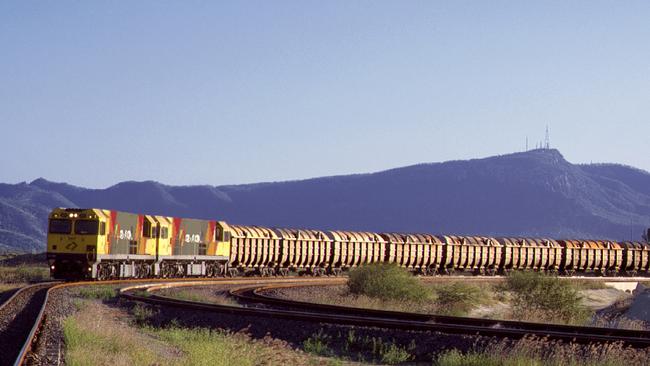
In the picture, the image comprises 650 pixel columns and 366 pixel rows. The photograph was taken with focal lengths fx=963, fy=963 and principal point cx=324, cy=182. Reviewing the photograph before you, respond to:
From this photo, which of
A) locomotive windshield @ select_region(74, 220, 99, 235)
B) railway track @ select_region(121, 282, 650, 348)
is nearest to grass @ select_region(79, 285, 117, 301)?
railway track @ select_region(121, 282, 650, 348)

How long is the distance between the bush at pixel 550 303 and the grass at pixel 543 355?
14.2 meters

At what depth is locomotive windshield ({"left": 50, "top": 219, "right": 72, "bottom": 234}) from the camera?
41875 millimetres

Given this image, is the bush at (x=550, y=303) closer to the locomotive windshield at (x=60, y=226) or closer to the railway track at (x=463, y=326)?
the railway track at (x=463, y=326)

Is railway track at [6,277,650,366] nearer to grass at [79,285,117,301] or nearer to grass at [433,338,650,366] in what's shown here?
grass at [79,285,117,301]

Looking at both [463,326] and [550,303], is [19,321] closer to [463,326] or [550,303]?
[463,326]

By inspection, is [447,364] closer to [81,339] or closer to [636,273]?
[81,339]

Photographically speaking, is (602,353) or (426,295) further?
(426,295)

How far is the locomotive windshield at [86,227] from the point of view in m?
41.1

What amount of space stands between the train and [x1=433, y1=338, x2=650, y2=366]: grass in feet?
86.9

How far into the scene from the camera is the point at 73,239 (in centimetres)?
4134

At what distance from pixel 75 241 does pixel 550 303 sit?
1991 centimetres

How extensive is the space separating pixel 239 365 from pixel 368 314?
1161 centimetres

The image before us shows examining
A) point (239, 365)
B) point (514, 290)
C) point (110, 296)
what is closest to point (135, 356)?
point (239, 365)

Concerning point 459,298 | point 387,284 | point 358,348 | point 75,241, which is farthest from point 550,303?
point 75,241
